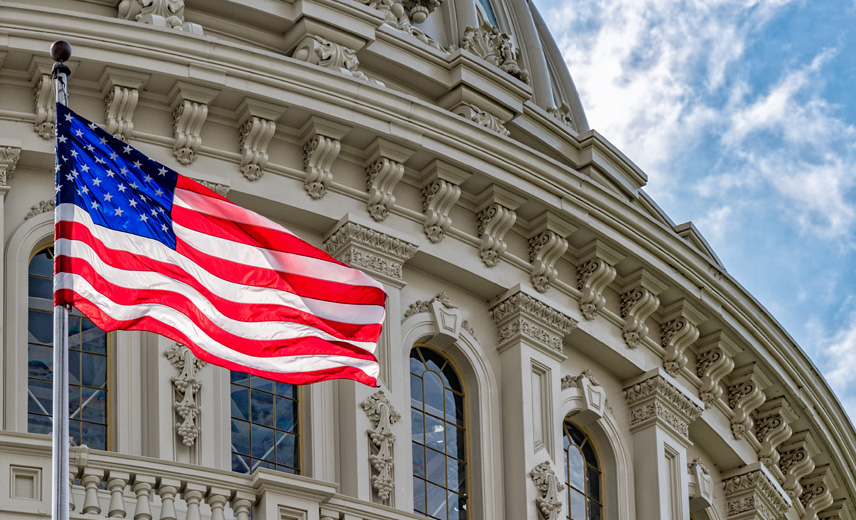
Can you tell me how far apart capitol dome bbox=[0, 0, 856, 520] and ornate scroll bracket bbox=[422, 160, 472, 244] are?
0.14ft

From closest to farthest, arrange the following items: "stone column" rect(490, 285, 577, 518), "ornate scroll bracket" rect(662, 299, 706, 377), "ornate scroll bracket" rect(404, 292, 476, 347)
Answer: "stone column" rect(490, 285, 577, 518), "ornate scroll bracket" rect(404, 292, 476, 347), "ornate scroll bracket" rect(662, 299, 706, 377)

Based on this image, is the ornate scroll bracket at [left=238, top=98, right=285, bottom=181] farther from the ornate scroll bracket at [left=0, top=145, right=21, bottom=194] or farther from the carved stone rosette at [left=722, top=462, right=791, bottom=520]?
the carved stone rosette at [left=722, top=462, right=791, bottom=520]

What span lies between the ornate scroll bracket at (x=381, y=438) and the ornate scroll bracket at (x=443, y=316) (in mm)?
1980

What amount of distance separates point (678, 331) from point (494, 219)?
13.8ft

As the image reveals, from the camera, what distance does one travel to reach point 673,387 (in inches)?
1425

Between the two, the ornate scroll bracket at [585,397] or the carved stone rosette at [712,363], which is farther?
the carved stone rosette at [712,363]

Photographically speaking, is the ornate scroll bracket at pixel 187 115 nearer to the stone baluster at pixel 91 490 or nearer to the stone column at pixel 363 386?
the stone column at pixel 363 386

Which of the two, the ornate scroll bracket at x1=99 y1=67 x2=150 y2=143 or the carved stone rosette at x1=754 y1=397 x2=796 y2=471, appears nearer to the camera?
the ornate scroll bracket at x1=99 y1=67 x2=150 y2=143

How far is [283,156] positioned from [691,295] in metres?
7.40

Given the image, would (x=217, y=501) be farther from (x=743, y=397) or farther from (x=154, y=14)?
(x=743, y=397)

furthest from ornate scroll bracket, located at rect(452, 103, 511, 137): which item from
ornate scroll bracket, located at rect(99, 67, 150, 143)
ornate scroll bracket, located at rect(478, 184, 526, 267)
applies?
ornate scroll bracket, located at rect(99, 67, 150, 143)

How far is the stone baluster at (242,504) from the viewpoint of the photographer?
25859mm

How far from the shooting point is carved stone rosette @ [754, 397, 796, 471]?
127ft

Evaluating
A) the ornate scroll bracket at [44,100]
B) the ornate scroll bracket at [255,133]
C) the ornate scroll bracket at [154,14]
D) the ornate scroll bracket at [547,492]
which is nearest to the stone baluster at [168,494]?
the ornate scroll bracket at [44,100]
